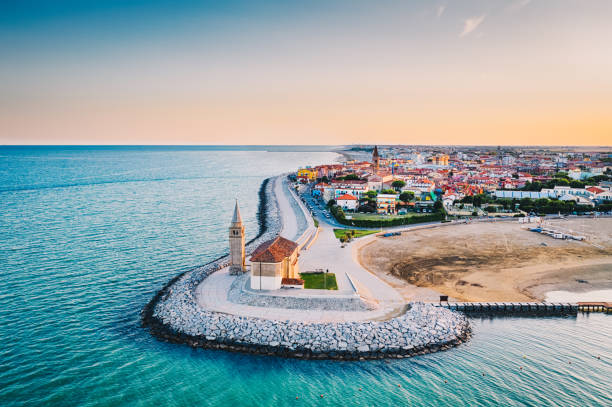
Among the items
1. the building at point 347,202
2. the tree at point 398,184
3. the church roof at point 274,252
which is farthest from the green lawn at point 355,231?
the tree at point 398,184

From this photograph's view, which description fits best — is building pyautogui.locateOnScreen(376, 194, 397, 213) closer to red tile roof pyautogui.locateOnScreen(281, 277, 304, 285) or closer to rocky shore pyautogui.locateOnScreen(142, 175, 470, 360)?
red tile roof pyautogui.locateOnScreen(281, 277, 304, 285)

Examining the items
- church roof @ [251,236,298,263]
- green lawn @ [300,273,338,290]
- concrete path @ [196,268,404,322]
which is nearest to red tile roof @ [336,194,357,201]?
green lawn @ [300,273,338,290]

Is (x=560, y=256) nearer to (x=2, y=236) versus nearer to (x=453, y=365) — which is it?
(x=453, y=365)

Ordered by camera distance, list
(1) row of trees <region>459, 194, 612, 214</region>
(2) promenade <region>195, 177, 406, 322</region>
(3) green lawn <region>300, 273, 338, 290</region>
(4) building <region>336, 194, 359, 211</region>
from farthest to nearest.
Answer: (4) building <region>336, 194, 359, 211</region>, (1) row of trees <region>459, 194, 612, 214</region>, (3) green lawn <region>300, 273, 338, 290</region>, (2) promenade <region>195, 177, 406, 322</region>

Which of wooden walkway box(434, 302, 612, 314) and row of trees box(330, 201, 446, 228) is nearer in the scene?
wooden walkway box(434, 302, 612, 314)

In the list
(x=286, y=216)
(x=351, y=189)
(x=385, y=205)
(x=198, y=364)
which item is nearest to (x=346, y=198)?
(x=385, y=205)

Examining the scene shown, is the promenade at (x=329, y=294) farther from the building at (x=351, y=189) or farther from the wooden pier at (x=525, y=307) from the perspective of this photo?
the building at (x=351, y=189)
